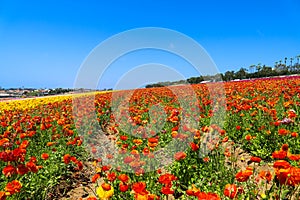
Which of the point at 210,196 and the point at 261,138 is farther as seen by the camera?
the point at 261,138

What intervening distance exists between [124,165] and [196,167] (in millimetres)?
1051

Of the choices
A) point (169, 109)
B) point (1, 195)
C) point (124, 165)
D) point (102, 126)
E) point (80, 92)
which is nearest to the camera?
point (1, 195)

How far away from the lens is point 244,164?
14.5 feet

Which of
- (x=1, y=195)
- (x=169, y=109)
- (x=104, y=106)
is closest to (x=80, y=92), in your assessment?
(x=104, y=106)

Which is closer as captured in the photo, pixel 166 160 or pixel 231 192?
pixel 231 192

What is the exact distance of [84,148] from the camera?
546 centimetres

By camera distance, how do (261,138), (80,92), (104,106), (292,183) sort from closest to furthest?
(292,183) → (261,138) → (104,106) → (80,92)

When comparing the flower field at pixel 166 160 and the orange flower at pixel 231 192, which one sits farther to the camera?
the flower field at pixel 166 160

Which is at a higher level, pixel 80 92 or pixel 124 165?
pixel 80 92

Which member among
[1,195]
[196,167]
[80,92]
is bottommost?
[196,167]

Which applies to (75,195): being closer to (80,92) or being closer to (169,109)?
(169,109)

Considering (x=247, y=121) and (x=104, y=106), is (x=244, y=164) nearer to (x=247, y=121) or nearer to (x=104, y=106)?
(x=247, y=121)

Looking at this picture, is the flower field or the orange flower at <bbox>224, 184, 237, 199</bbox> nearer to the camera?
the orange flower at <bbox>224, 184, 237, 199</bbox>

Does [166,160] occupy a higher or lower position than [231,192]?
lower
